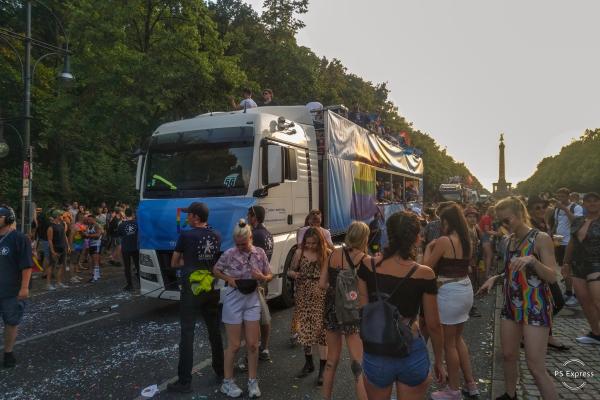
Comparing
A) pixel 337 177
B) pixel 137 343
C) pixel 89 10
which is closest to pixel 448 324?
pixel 137 343

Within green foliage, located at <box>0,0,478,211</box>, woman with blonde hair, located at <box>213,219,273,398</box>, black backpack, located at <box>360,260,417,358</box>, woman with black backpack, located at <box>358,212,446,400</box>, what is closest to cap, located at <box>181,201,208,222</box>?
woman with blonde hair, located at <box>213,219,273,398</box>

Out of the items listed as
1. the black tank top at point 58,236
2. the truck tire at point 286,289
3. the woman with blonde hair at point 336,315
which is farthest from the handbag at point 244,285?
the black tank top at point 58,236

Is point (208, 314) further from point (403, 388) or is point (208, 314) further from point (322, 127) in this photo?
point (322, 127)

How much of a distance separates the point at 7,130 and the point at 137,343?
27675 millimetres

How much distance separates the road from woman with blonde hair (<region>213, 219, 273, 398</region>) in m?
0.24

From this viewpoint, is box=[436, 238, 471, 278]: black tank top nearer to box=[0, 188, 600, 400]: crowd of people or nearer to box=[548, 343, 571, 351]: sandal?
box=[0, 188, 600, 400]: crowd of people

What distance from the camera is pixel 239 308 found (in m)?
4.47

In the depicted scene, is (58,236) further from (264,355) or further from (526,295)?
(526,295)

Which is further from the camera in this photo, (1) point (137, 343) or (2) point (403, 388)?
(1) point (137, 343)

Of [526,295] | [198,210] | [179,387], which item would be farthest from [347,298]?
[179,387]

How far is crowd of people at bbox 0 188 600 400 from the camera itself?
2.87 m

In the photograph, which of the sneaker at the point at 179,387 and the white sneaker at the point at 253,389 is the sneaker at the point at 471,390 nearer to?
the white sneaker at the point at 253,389

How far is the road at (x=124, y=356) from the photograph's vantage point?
468cm

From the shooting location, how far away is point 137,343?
6.28 meters
